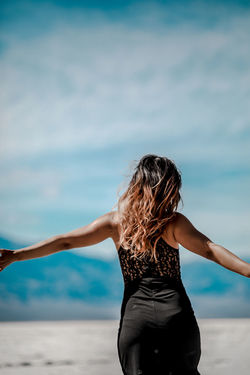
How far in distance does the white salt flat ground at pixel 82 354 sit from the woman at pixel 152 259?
13.2 feet

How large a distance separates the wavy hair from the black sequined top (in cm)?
3

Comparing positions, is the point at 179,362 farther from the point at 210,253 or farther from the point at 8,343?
the point at 8,343

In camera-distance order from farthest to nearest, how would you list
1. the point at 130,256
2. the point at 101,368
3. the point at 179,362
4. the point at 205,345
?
the point at 205,345
the point at 101,368
the point at 130,256
the point at 179,362

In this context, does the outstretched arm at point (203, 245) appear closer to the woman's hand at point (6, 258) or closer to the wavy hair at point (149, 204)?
the wavy hair at point (149, 204)

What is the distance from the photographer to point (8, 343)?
7.71 metres

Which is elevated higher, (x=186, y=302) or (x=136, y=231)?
(x=136, y=231)

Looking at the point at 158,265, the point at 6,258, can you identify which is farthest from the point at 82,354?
the point at 158,265

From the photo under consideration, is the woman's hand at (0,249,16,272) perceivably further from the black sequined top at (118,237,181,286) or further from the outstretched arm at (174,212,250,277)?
the outstretched arm at (174,212,250,277)

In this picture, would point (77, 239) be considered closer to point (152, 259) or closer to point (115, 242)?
point (115, 242)

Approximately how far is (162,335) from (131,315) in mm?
133

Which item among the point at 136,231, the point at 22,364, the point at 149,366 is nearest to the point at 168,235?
the point at 136,231

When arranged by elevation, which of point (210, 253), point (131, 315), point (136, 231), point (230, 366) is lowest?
point (230, 366)

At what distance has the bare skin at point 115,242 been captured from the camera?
63.9 inches

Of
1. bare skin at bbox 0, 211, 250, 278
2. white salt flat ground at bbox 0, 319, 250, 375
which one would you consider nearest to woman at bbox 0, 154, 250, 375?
bare skin at bbox 0, 211, 250, 278
